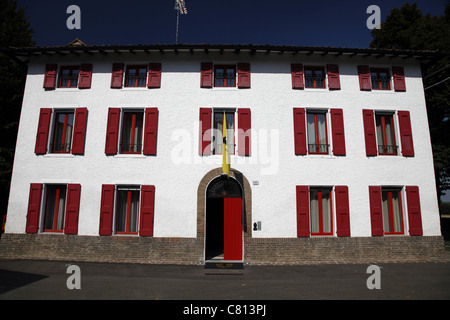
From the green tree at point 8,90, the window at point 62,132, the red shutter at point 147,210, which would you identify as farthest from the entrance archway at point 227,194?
the green tree at point 8,90

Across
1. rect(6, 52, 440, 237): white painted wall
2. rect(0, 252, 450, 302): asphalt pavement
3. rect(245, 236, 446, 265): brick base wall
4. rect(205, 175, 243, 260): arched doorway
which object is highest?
rect(6, 52, 440, 237): white painted wall

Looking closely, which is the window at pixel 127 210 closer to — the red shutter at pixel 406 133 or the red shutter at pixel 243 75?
the red shutter at pixel 243 75

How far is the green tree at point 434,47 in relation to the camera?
13.5 m

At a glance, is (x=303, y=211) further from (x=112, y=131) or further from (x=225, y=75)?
(x=112, y=131)

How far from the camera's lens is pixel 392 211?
1014 cm

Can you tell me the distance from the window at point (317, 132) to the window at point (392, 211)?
3129 mm

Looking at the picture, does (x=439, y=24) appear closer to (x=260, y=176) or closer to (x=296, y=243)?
(x=260, y=176)

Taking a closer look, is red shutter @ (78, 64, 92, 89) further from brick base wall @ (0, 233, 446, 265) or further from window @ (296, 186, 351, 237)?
window @ (296, 186, 351, 237)

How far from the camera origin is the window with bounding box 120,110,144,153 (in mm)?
10250

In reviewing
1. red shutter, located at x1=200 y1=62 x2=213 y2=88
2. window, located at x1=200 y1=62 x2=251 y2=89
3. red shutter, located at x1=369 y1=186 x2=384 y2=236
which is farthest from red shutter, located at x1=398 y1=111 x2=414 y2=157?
red shutter, located at x1=200 y1=62 x2=213 y2=88

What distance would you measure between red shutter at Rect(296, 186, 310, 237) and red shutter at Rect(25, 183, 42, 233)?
1046 centimetres
